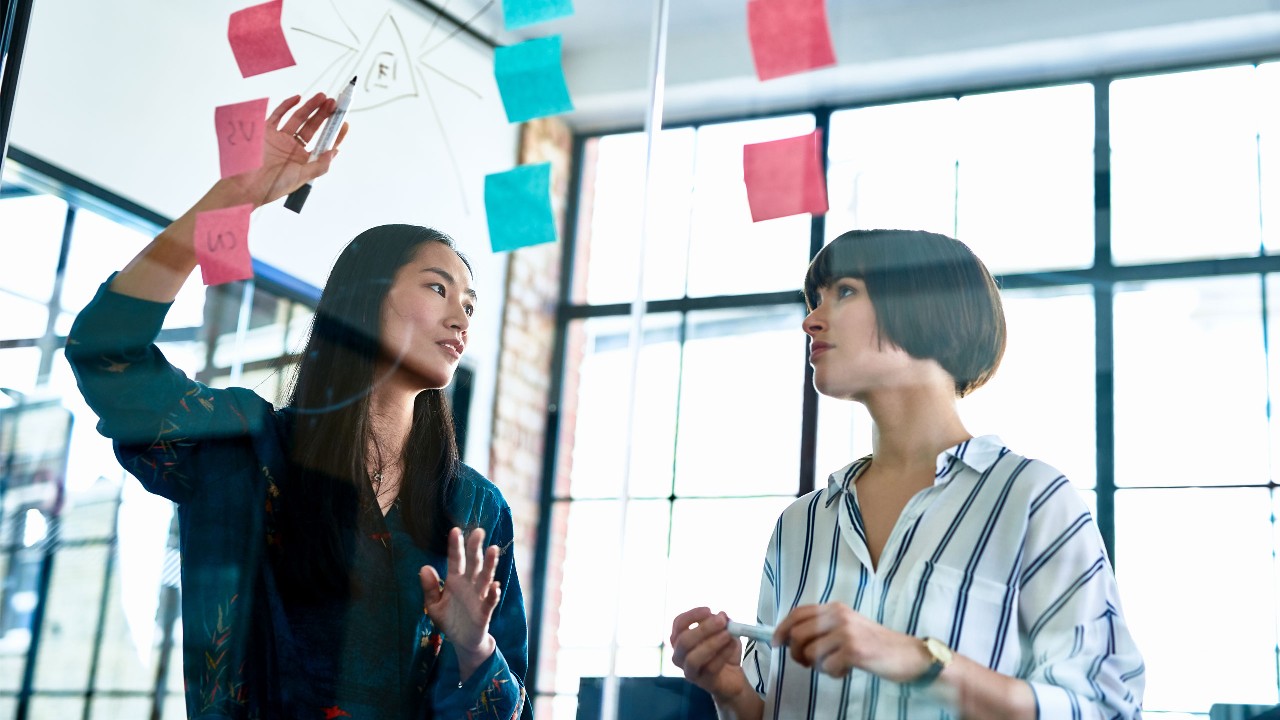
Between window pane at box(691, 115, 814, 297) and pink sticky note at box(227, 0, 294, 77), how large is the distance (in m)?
0.58

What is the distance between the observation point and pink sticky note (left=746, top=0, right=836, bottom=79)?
1.10 m

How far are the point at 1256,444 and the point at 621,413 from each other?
1.76ft

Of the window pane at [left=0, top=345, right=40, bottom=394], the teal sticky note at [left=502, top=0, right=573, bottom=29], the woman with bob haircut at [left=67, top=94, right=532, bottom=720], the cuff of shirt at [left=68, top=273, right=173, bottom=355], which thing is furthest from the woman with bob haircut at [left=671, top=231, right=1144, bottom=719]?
the window pane at [left=0, top=345, right=40, bottom=394]

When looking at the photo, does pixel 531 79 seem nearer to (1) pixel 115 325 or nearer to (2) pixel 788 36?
(2) pixel 788 36

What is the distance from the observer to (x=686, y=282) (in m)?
1.14

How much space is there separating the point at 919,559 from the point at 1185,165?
1.27ft

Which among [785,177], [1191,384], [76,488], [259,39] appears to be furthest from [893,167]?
[76,488]

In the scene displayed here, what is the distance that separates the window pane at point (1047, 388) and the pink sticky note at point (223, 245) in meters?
0.82

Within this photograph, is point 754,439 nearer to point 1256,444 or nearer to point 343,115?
point 1256,444

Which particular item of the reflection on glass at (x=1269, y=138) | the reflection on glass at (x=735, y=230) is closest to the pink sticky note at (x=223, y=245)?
the reflection on glass at (x=735, y=230)

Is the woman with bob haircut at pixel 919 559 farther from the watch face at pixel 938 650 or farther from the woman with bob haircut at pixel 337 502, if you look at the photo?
the woman with bob haircut at pixel 337 502

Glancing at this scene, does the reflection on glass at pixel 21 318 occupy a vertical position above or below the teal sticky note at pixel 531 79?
below

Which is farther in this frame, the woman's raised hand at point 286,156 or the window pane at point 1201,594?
the woman's raised hand at point 286,156

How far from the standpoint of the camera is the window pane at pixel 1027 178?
3.17 ft
